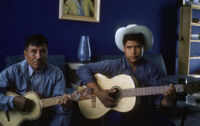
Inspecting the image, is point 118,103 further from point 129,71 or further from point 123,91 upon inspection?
point 129,71

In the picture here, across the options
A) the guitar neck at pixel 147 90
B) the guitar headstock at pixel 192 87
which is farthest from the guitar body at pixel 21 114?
the guitar headstock at pixel 192 87

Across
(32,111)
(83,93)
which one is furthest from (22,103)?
(83,93)

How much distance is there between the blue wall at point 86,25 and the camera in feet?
10.6

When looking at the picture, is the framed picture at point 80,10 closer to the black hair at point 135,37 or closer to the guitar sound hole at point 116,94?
the black hair at point 135,37

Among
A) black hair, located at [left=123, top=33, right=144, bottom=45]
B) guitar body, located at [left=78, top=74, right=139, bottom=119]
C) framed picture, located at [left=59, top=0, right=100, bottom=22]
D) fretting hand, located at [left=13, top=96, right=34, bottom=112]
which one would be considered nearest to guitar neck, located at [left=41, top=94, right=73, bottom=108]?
fretting hand, located at [left=13, top=96, right=34, bottom=112]

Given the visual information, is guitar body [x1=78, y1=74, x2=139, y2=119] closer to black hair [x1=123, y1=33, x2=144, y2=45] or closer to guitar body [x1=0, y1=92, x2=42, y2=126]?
black hair [x1=123, y1=33, x2=144, y2=45]

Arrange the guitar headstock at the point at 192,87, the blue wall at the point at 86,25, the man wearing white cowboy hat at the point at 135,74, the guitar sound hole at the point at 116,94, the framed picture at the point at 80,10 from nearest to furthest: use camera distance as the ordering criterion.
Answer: the guitar headstock at the point at 192,87, the man wearing white cowboy hat at the point at 135,74, the guitar sound hole at the point at 116,94, the blue wall at the point at 86,25, the framed picture at the point at 80,10

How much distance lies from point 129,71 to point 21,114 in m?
1.05

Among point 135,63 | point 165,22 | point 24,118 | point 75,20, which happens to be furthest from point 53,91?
point 165,22

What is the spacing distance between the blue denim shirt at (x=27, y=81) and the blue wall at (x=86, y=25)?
126 centimetres

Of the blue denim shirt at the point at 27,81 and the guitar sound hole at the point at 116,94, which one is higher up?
the blue denim shirt at the point at 27,81

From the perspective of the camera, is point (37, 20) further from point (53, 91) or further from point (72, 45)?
point (53, 91)

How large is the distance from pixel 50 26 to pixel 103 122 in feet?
6.19

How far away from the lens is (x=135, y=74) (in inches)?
87.9
